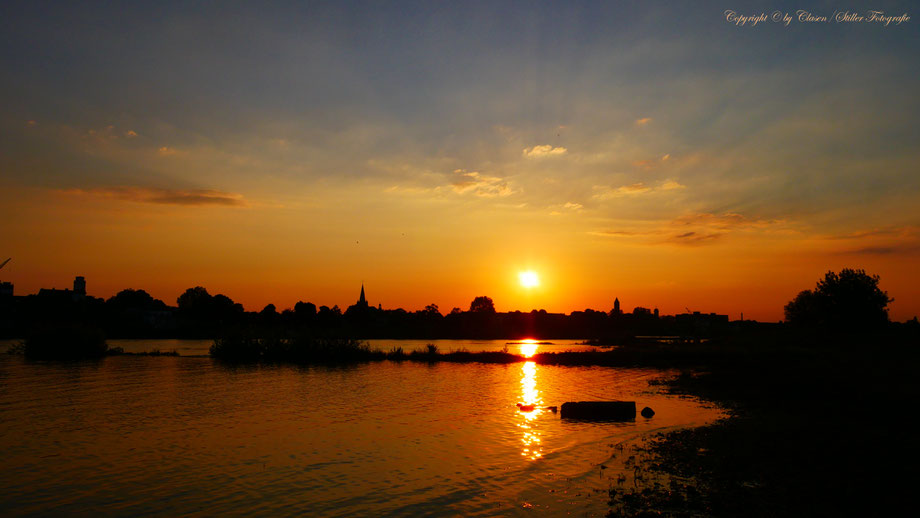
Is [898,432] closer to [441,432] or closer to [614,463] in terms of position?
[614,463]

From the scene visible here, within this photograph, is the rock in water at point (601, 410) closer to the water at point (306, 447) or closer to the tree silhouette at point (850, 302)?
the water at point (306, 447)

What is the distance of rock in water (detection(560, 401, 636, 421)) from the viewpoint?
31531mm

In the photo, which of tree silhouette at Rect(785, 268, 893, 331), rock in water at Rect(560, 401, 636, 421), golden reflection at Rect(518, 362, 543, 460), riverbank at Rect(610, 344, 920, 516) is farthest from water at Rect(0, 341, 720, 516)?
tree silhouette at Rect(785, 268, 893, 331)

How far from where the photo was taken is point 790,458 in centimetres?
1925

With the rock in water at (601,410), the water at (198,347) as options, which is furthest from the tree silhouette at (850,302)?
the rock in water at (601,410)

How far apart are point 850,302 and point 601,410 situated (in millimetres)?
92779

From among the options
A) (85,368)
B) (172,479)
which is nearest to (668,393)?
(172,479)

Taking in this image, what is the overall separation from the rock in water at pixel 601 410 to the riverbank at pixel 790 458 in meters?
5.11

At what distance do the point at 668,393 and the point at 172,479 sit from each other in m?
35.4

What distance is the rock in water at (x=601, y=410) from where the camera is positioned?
31531mm

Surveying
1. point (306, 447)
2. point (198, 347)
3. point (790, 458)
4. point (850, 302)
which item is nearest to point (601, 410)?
point (790, 458)

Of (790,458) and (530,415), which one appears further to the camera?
(530,415)

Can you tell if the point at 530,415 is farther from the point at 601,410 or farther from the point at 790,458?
the point at 790,458

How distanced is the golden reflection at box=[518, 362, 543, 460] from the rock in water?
7.23ft
